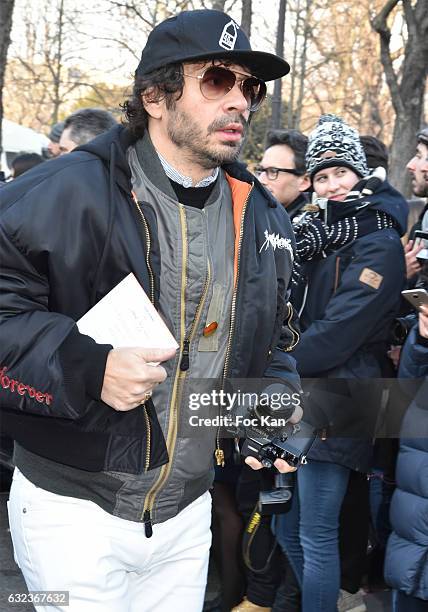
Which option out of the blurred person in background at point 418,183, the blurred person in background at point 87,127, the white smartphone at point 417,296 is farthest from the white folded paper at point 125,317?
the blurred person in background at point 87,127

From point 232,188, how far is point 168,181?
0.95ft

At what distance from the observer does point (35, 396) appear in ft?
6.56

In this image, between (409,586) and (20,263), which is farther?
(409,586)

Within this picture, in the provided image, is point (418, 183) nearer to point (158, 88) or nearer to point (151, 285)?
point (158, 88)

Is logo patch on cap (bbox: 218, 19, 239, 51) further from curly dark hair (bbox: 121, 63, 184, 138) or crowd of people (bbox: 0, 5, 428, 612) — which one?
curly dark hair (bbox: 121, 63, 184, 138)

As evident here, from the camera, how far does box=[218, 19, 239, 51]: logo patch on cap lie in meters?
2.26

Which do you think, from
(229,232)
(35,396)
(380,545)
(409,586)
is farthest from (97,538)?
(380,545)

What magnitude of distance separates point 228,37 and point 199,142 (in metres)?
0.30

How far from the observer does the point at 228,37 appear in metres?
2.28

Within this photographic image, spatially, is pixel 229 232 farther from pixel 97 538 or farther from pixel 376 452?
pixel 376 452

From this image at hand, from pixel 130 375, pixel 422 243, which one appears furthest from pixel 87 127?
pixel 130 375

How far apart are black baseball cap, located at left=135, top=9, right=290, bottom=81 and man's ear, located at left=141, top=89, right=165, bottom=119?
2.9 inches

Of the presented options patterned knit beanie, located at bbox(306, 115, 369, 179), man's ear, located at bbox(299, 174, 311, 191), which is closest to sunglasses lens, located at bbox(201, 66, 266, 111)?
patterned knit beanie, located at bbox(306, 115, 369, 179)

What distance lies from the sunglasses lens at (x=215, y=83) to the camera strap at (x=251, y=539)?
79.4 inches
